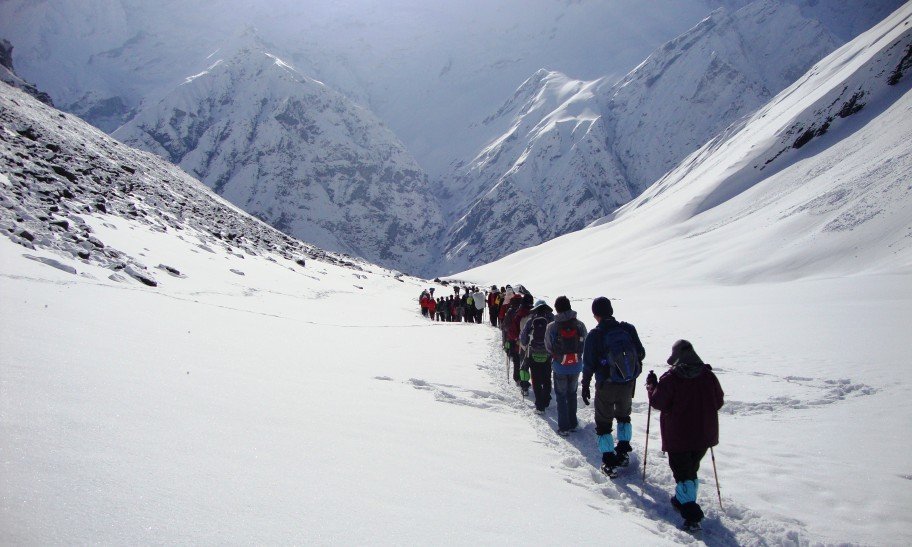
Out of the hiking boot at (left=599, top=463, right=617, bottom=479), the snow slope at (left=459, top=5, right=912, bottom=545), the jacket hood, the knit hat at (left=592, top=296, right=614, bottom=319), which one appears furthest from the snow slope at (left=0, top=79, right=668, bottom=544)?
the snow slope at (left=459, top=5, right=912, bottom=545)

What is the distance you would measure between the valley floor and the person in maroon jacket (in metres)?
0.57

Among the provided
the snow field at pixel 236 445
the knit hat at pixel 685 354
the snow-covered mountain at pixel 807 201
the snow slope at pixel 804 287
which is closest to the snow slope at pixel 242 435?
the snow field at pixel 236 445

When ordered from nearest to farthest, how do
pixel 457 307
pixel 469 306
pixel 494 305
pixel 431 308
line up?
pixel 494 305 → pixel 469 306 → pixel 457 307 → pixel 431 308

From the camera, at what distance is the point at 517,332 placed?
35.1 feet

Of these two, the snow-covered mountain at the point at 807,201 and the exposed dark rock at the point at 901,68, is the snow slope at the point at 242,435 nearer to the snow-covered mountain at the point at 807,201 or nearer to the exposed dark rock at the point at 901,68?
the snow-covered mountain at the point at 807,201

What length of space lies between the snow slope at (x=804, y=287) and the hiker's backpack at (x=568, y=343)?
1.82m

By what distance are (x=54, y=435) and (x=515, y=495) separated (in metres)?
3.78

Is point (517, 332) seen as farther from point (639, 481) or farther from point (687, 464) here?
point (687, 464)

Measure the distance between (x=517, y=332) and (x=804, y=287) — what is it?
2127 cm

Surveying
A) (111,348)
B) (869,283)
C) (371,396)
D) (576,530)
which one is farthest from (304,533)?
(869,283)

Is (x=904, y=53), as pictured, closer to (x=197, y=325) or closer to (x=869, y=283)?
(x=869, y=283)

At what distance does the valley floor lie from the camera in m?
3.17

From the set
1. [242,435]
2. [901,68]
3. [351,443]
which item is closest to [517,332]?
[351,443]

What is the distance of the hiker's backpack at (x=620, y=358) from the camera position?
20.7 ft
